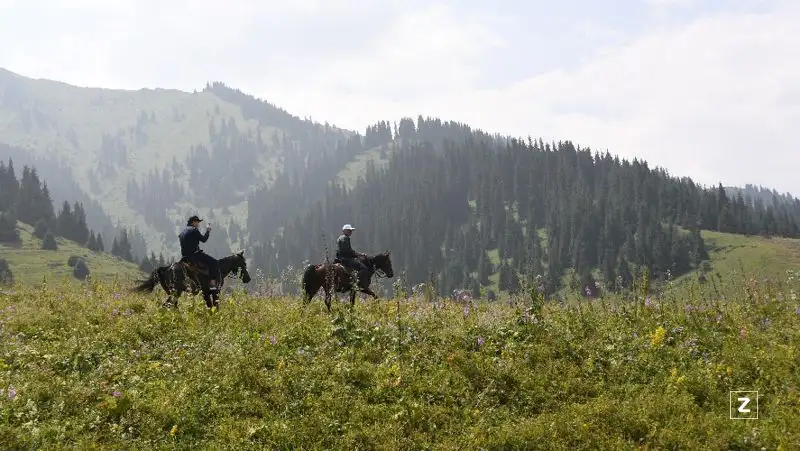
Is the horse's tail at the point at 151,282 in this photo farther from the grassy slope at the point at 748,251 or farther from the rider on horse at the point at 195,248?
the grassy slope at the point at 748,251

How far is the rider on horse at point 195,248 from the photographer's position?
56.8ft

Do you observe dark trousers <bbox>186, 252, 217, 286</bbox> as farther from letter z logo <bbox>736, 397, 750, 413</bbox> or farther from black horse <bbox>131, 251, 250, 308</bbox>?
letter z logo <bbox>736, 397, 750, 413</bbox>

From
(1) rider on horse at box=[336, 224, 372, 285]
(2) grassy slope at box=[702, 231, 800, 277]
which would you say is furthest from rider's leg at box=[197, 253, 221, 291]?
(2) grassy slope at box=[702, 231, 800, 277]

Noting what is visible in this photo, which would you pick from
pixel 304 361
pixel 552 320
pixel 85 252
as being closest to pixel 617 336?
pixel 552 320

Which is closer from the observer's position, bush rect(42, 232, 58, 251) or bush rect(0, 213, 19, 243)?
bush rect(42, 232, 58, 251)

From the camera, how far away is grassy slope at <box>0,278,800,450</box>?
28.6 feet

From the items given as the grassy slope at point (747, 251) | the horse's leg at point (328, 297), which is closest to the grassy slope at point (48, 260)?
the horse's leg at point (328, 297)

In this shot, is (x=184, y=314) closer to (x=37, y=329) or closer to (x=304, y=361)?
(x=37, y=329)

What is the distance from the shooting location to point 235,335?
13.0 meters

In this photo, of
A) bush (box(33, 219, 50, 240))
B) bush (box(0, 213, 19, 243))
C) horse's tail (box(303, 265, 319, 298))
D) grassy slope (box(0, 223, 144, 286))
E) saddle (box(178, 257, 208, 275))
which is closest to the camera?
saddle (box(178, 257, 208, 275))

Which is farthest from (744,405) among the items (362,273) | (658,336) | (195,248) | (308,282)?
(195,248)

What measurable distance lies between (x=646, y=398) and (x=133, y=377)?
30.1 ft

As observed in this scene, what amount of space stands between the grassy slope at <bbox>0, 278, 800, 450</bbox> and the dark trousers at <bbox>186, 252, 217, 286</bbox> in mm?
3251

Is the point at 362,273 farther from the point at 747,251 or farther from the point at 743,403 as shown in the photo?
the point at 747,251
